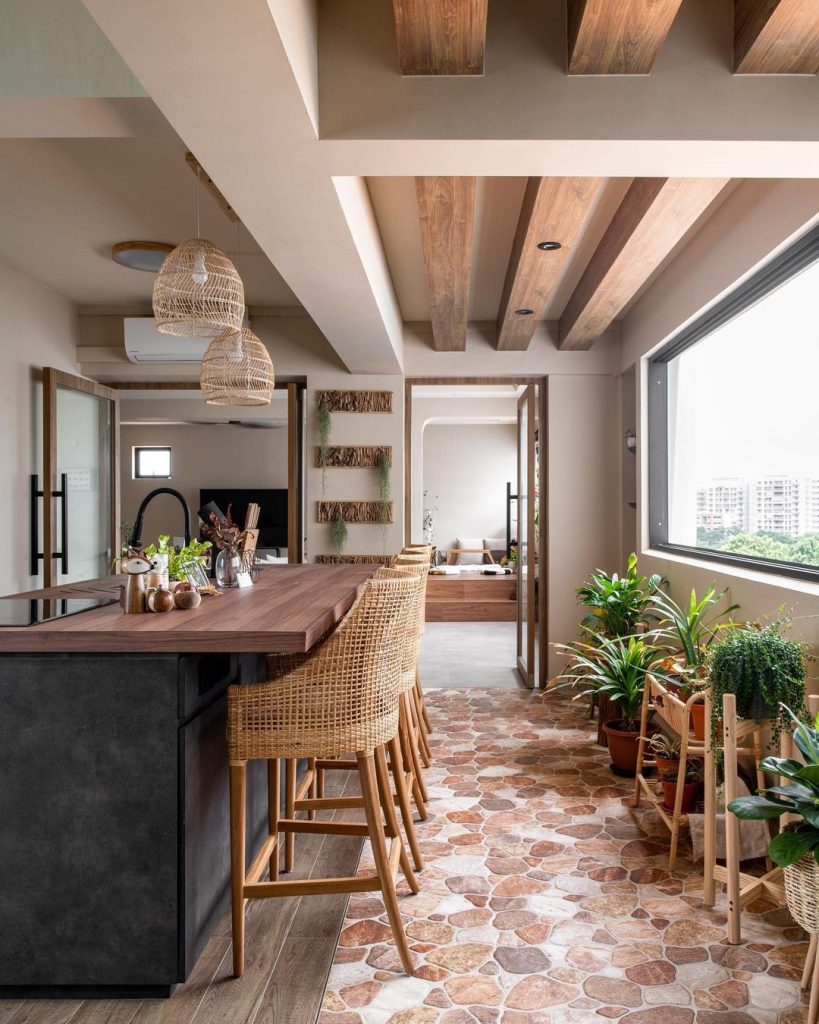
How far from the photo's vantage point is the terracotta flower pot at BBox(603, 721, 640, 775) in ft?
11.6

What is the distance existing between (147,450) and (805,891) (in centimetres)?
975

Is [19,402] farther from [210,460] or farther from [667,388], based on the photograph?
[210,460]

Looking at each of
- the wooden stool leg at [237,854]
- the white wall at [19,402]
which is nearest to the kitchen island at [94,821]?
the wooden stool leg at [237,854]

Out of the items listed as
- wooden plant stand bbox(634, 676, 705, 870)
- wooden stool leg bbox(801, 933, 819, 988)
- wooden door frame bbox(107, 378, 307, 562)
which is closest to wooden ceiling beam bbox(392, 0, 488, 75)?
wooden plant stand bbox(634, 676, 705, 870)

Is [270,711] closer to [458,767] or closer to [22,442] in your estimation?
[458,767]

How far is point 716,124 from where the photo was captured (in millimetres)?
2072

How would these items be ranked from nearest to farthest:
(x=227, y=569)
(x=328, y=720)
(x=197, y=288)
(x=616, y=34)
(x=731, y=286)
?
(x=616, y=34) → (x=328, y=720) → (x=197, y=288) → (x=227, y=569) → (x=731, y=286)

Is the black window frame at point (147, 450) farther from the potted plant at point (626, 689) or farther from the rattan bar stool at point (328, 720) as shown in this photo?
the rattan bar stool at point (328, 720)

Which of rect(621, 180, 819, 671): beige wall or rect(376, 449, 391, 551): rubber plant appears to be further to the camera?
rect(376, 449, 391, 551): rubber plant

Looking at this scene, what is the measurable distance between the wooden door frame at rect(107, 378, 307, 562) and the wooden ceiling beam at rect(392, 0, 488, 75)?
12.0 ft

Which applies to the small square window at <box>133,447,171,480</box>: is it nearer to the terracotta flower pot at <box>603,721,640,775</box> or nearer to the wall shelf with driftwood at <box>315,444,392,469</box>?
the wall shelf with driftwood at <box>315,444,392,469</box>

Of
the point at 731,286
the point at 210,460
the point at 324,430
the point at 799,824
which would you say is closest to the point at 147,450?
the point at 210,460

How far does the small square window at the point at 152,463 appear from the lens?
33.7 ft

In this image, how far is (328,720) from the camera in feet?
6.49
